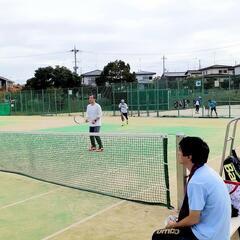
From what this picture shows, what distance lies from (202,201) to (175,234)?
468 mm

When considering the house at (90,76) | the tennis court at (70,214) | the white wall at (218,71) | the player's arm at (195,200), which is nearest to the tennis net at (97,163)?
the tennis court at (70,214)

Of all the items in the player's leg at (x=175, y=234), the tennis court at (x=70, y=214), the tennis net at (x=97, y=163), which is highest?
the player's leg at (x=175, y=234)

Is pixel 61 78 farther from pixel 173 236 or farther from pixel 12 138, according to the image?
pixel 173 236

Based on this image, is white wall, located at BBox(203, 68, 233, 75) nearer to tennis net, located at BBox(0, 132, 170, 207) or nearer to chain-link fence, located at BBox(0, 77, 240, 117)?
chain-link fence, located at BBox(0, 77, 240, 117)

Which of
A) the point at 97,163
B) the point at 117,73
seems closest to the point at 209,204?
the point at 97,163

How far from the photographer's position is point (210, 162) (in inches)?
478

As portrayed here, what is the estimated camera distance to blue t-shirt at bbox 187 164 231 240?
3955 mm

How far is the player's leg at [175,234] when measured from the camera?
414 centimetres

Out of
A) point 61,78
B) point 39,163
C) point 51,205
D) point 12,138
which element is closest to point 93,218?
point 51,205

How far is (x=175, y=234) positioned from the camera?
4.22 meters

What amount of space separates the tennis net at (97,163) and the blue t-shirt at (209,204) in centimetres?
383

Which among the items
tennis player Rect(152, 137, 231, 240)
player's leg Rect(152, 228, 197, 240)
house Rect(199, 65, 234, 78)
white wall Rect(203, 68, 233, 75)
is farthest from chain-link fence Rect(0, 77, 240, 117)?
white wall Rect(203, 68, 233, 75)

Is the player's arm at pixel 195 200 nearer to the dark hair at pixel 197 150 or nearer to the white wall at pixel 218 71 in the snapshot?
the dark hair at pixel 197 150

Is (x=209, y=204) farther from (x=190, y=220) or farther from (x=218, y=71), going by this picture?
(x=218, y=71)
